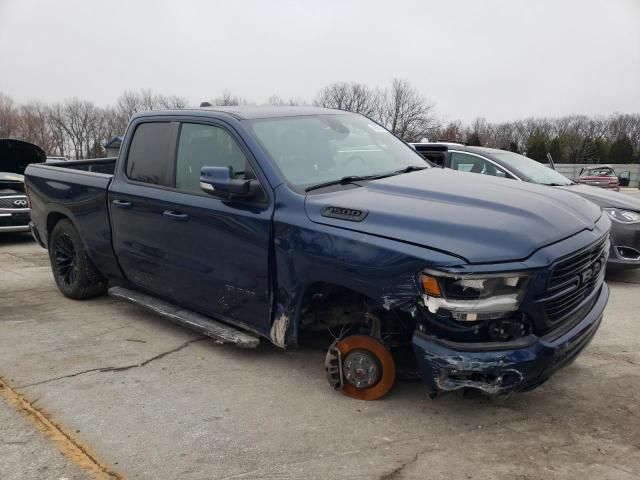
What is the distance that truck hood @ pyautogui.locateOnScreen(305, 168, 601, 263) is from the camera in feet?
9.12

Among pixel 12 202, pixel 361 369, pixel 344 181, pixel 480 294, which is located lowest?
pixel 361 369

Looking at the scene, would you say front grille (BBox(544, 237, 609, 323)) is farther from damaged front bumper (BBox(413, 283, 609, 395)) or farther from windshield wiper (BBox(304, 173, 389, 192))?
windshield wiper (BBox(304, 173, 389, 192))

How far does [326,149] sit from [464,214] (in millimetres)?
1372

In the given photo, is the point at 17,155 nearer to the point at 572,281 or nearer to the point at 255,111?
the point at 255,111

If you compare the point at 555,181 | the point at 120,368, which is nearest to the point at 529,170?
the point at 555,181

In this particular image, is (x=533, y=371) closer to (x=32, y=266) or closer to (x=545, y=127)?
(x=32, y=266)

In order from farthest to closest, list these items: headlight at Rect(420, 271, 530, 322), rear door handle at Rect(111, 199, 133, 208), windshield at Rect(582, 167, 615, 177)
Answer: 1. windshield at Rect(582, 167, 615, 177)
2. rear door handle at Rect(111, 199, 133, 208)
3. headlight at Rect(420, 271, 530, 322)

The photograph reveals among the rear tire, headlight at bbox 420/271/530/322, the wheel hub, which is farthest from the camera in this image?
the rear tire

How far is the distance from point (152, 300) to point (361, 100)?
2694 inches

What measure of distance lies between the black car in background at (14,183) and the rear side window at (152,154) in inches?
205

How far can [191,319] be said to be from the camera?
13.9 feet

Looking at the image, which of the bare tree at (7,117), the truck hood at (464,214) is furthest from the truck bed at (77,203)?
the bare tree at (7,117)

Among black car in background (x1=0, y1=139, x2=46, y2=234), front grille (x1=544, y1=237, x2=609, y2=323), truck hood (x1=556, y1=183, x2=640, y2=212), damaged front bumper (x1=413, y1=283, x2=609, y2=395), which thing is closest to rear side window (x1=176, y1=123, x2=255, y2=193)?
damaged front bumper (x1=413, y1=283, x2=609, y2=395)

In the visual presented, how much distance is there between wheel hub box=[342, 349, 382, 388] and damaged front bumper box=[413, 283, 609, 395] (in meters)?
0.50
